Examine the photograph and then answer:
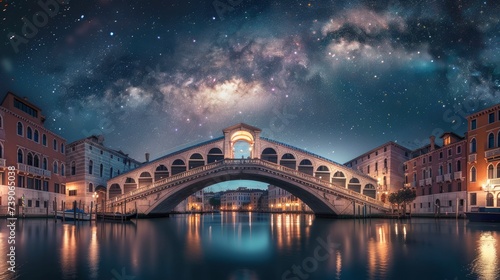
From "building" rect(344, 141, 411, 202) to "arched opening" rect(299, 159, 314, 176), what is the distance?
28.3ft

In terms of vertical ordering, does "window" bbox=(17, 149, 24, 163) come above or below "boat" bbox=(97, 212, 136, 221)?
above

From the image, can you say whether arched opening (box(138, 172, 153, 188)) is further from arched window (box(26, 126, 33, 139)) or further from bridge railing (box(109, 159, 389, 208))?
arched window (box(26, 126, 33, 139))

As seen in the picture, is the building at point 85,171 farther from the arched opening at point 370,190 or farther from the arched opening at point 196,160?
the arched opening at point 370,190

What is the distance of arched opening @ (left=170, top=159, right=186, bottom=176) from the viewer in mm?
54750

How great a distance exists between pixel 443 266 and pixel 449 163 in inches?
1451

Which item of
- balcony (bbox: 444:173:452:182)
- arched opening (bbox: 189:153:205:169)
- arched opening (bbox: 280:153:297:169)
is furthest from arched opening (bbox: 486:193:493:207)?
arched opening (bbox: 189:153:205:169)

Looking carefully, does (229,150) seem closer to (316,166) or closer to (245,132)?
(245,132)

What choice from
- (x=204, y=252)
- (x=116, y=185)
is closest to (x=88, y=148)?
(x=116, y=185)

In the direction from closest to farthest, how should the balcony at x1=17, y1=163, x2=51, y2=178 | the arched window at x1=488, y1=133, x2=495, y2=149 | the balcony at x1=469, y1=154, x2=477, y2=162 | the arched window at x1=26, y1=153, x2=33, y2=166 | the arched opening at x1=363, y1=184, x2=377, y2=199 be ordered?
the balcony at x1=17, y1=163, x2=51, y2=178 < the arched window at x1=488, y1=133, x2=495, y2=149 < the arched window at x1=26, y1=153, x2=33, y2=166 < the balcony at x1=469, y1=154, x2=477, y2=162 < the arched opening at x1=363, y1=184, x2=377, y2=199

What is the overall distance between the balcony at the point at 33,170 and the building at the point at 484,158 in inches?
1592

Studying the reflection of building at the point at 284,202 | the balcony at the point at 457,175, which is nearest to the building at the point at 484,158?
the balcony at the point at 457,175

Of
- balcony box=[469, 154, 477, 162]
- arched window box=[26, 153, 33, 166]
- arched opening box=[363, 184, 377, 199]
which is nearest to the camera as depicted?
arched window box=[26, 153, 33, 166]

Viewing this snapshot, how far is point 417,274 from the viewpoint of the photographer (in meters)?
11.9

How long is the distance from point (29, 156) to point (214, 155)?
2097 cm
